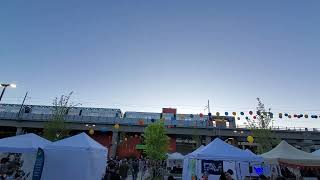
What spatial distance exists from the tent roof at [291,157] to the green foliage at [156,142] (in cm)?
2192

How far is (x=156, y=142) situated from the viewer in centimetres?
3700

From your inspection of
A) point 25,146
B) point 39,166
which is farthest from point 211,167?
point 25,146

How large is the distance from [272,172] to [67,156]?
11777 mm

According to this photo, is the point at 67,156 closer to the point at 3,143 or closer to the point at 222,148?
the point at 3,143

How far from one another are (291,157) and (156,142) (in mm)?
24020

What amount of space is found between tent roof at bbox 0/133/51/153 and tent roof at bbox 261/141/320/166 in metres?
12.5

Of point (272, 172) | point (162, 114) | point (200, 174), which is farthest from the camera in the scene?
point (162, 114)

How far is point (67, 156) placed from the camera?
1380 centimetres

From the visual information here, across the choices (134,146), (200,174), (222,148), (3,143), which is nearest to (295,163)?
(222,148)

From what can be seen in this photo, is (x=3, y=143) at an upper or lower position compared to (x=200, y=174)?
upper

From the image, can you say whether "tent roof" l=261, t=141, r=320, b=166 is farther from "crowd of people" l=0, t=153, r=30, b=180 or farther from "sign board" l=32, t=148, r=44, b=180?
"crowd of people" l=0, t=153, r=30, b=180

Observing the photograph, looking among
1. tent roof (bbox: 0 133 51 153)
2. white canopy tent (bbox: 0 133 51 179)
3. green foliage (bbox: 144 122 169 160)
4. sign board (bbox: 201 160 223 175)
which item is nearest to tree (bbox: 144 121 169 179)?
green foliage (bbox: 144 122 169 160)

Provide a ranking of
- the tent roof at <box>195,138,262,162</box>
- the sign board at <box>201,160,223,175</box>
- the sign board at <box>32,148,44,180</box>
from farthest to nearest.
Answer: the sign board at <box>201,160,223,175</box>, the sign board at <box>32,148,44,180</box>, the tent roof at <box>195,138,262,162</box>

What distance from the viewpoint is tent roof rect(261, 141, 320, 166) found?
13984 mm
